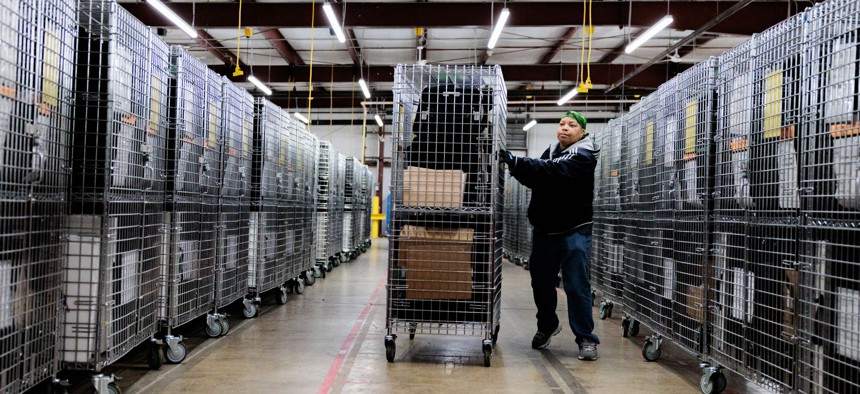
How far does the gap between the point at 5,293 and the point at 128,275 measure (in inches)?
40.3

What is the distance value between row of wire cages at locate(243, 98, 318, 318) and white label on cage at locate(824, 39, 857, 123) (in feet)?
17.0

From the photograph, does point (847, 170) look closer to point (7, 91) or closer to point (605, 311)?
point (7, 91)

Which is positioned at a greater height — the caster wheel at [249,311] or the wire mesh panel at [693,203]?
the wire mesh panel at [693,203]

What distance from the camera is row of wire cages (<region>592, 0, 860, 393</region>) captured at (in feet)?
8.97

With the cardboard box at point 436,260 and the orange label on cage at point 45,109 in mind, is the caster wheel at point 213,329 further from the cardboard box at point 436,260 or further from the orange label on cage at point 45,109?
the orange label on cage at point 45,109

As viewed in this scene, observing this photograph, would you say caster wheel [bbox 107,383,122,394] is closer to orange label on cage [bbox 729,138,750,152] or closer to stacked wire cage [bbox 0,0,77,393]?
stacked wire cage [bbox 0,0,77,393]

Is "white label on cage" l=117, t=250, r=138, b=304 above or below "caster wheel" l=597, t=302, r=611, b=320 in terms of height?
above

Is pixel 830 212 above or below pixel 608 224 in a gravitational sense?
above

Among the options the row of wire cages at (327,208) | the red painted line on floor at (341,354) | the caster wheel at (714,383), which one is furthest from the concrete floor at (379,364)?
the row of wire cages at (327,208)

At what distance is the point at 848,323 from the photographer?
267cm

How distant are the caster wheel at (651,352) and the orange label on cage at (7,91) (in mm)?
4598

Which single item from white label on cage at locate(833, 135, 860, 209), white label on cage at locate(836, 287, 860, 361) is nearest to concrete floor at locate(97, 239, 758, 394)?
white label on cage at locate(836, 287, 860, 361)

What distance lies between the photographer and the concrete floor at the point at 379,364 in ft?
13.1

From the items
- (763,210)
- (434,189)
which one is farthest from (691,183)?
(434,189)
